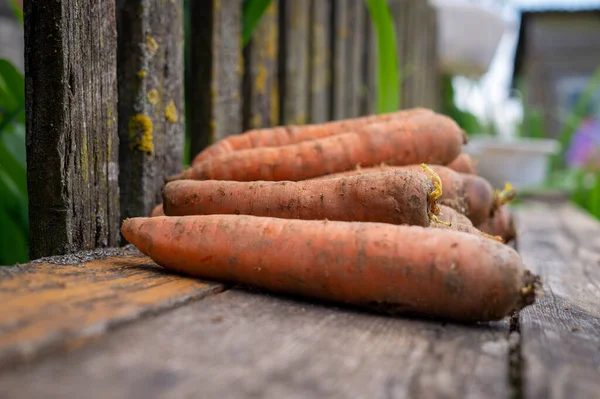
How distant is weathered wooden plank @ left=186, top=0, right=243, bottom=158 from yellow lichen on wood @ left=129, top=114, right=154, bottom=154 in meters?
0.38


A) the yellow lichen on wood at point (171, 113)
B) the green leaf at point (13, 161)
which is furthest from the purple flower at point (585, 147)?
the green leaf at point (13, 161)

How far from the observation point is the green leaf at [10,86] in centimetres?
168

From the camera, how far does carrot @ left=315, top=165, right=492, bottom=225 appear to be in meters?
1.44

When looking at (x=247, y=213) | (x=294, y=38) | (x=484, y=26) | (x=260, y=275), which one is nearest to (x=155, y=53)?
(x=247, y=213)

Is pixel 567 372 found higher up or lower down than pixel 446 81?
lower down

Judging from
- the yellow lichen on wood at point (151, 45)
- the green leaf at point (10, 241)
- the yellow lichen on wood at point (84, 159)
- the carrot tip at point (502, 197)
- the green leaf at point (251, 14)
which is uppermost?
the green leaf at point (251, 14)

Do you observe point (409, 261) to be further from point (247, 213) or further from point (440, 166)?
point (440, 166)

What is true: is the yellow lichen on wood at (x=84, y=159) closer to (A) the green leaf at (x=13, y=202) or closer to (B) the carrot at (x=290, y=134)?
(B) the carrot at (x=290, y=134)

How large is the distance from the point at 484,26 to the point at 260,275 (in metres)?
5.32

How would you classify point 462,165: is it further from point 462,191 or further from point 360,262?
point 360,262

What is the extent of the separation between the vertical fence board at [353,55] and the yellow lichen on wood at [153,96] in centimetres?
167

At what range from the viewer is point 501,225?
1.83 metres

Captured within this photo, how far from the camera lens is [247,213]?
130cm

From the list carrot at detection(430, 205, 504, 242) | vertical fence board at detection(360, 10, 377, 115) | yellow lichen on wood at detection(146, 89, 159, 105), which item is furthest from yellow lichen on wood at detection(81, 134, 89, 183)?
vertical fence board at detection(360, 10, 377, 115)
